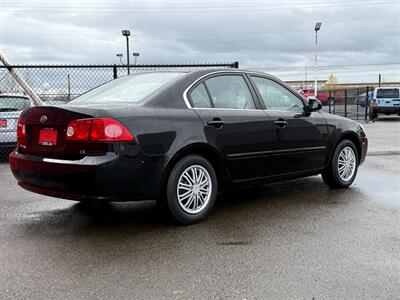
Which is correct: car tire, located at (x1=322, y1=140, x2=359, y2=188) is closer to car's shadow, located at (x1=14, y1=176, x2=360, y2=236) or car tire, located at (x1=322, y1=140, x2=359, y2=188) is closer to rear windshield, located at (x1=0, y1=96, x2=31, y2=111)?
car's shadow, located at (x1=14, y1=176, x2=360, y2=236)

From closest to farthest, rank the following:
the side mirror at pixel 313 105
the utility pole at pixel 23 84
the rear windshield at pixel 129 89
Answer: the rear windshield at pixel 129 89 < the side mirror at pixel 313 105 < the utility pole at pixel 23 84

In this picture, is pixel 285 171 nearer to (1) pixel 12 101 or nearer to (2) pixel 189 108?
(2) pixel 189 108

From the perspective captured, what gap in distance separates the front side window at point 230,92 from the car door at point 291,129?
0.60 feet

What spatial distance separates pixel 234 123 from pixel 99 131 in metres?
1.55

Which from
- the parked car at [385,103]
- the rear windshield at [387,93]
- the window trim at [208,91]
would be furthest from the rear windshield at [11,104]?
the rear windshield at [387,93]

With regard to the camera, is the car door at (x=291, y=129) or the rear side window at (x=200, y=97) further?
the car door at (x=291, y=129)

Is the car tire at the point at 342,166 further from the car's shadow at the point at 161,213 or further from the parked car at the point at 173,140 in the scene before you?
the parked car at the point at 173,140

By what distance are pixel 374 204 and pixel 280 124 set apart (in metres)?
1.46

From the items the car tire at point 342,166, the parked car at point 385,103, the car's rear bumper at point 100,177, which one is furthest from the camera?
the parked car at point 385,103

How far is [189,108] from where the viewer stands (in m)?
4.78

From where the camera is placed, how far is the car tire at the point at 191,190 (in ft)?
15.0

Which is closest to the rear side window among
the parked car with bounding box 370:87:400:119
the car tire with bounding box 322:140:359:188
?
the car tire with bounding box 322:140:359:188

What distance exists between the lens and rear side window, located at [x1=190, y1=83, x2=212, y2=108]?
4895 millimetres

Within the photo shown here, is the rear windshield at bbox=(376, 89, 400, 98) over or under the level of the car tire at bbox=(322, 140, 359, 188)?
over
